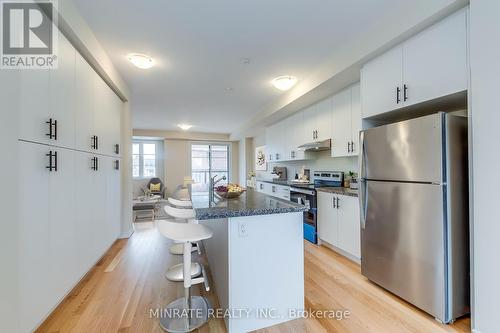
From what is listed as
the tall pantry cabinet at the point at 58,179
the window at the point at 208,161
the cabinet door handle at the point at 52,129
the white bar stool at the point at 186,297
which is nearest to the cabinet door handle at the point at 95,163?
the tall pantry cabinet at the point at 58,179

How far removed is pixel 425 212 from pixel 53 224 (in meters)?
3.06

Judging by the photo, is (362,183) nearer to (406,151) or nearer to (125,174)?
(406,151)

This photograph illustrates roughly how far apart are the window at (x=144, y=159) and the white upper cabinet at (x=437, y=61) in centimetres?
821

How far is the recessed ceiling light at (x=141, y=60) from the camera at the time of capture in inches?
106

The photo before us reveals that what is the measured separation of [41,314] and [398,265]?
295 centimetres

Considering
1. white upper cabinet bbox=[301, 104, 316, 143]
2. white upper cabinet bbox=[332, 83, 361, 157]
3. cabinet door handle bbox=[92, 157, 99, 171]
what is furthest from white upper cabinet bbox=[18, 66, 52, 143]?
white upper cabinet bbox=[301, 104, 316, 143]

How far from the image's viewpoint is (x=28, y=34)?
1589mm

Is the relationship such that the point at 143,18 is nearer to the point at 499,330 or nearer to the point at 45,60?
the point at 45,60

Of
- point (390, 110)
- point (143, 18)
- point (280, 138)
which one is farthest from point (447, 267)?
point (280, 138)

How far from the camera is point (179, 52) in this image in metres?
2.64

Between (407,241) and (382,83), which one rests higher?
(382,83)

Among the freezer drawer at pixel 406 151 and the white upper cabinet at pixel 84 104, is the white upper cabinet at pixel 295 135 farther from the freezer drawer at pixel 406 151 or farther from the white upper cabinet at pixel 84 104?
the white upper cabinet at pixel 84 104

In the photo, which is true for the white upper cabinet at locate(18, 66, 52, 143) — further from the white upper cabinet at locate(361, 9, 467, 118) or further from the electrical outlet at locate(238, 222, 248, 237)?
the white upper cabinet at locate(361, 9, 467, 118)

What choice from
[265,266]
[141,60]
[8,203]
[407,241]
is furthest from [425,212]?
[141,60]
